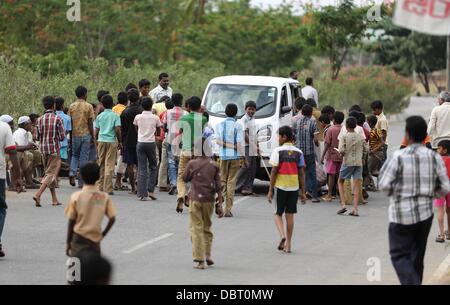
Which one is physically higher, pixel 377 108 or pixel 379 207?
pixel 377 108

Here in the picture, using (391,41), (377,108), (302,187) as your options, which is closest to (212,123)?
Answer: (377,108)

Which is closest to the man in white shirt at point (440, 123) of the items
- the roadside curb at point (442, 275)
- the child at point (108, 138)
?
the roadside curb at point (442, 275)

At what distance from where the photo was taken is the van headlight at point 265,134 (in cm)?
2100

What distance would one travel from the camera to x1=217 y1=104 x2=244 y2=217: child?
17938 millimetres

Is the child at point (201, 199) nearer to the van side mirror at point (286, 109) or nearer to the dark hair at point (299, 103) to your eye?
the dark hair at point (299, 103)

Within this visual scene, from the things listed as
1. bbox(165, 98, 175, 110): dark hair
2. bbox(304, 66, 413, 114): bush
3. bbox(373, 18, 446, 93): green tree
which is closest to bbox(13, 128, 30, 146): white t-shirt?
bbox(165, 98, 175, 110): dark hair

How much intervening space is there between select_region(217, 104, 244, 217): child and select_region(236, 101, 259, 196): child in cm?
102

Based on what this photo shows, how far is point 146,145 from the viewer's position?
19828 millimetres

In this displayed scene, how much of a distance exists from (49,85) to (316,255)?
13480 millimetres

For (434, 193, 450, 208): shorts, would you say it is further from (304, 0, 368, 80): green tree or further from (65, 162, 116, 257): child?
(304, 0, 368, 80): green tree

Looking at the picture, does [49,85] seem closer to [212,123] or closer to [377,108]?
[212,123]

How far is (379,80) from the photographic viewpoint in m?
48.5

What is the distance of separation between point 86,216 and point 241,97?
11.5m
